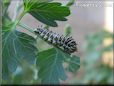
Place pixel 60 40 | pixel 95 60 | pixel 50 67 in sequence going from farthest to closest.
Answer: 1. pixel 95 60
2. pixel 50 67
3. pixel 60 40

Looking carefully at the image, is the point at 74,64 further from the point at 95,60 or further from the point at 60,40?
the point at 95,60

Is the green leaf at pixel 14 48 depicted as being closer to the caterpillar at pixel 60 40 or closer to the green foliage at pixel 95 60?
the caterpillar at pixel 60 40

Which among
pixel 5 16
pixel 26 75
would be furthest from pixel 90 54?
pixel 5 16

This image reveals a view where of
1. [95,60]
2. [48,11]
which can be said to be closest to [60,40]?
[48,11]

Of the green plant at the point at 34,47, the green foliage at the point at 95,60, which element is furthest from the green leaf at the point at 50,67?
the green foliage at the point at 95,60

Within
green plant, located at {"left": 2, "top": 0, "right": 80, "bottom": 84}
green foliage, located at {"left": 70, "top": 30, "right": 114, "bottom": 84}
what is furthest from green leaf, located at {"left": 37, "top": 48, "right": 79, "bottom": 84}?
green foliage, located at {"left": 70, "top": 30, "right": 114, "bottom": 84}

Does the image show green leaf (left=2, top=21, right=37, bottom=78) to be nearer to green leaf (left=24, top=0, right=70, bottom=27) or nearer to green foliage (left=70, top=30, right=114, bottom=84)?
green leaf (left=24, top=0, right=70, bottom=27)

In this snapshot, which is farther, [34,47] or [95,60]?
[95,60]
